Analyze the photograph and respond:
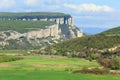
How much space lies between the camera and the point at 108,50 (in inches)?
7771

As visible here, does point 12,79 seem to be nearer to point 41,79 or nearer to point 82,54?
point 41,79

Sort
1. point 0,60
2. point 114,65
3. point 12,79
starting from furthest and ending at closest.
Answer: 1. point 0,60
2. point 114,65
3. point 12,79

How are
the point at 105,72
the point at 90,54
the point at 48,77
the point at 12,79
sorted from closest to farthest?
the point at 12,79 → the point at 48,77 → the point at 105,72 → the point at 90,54

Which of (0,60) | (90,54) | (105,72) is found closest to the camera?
(105,72)

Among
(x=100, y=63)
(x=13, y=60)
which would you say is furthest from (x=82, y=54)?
(x=100, y=63)

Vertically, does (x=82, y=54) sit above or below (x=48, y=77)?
below

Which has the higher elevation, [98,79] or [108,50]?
[98,79]

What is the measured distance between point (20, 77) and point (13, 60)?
66.1 meters

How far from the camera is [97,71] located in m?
111

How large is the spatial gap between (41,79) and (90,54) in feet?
323

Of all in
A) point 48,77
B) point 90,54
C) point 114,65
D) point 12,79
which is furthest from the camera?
point 90,54

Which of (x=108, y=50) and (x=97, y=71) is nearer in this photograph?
(x=97, y=71)

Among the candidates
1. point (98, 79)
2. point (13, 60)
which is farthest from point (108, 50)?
point (98, 79)

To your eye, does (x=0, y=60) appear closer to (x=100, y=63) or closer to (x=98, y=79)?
(x=100, y=63)
